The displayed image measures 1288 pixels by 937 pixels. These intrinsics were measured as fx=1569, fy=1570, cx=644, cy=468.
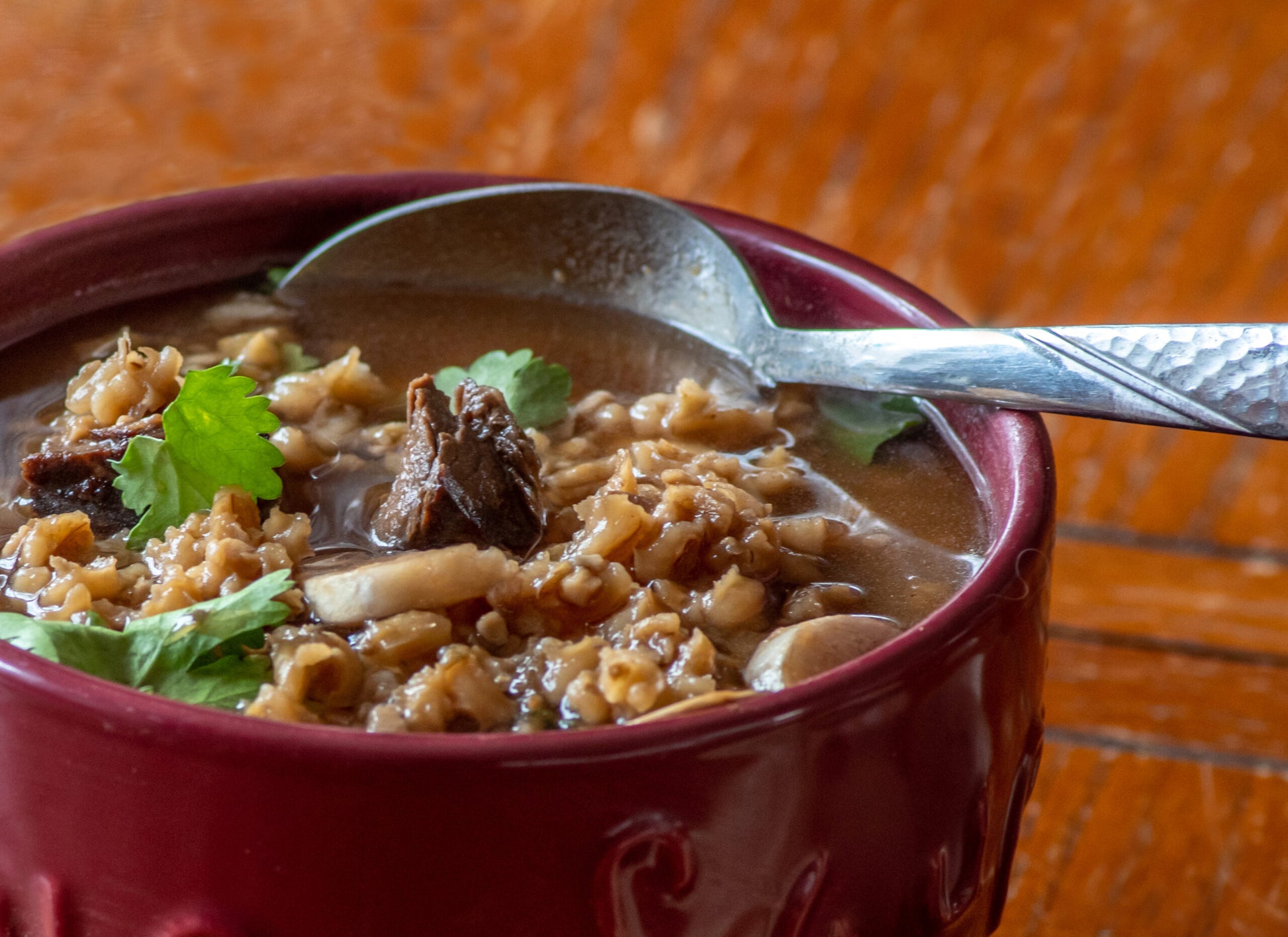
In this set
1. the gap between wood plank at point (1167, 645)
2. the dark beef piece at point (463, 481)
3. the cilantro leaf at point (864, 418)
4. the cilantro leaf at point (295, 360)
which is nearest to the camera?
the dark beef piece at point (463, 481)

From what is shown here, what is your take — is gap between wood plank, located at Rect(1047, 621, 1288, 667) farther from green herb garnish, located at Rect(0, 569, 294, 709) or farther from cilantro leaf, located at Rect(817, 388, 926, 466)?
green herb garnish, located at Rect(0, 569, 294, 709)

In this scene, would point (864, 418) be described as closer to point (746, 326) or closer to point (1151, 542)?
point (746, 326)

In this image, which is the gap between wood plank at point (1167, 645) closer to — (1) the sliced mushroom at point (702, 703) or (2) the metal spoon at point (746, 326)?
(2) the metal spoon at point (746, 326)

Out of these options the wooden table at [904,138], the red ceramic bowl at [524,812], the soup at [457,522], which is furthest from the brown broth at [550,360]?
the wooden table at [904,138]

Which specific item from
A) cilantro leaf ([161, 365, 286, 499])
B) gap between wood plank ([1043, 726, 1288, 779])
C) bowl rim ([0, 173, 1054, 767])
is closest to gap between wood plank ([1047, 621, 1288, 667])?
gap between wood plank ([1043, 726, 1288, 779])

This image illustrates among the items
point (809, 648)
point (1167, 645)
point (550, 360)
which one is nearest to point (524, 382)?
point (550, 360)

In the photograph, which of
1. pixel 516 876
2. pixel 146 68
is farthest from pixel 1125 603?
pixel 146 68

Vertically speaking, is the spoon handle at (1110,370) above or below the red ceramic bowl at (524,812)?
above
